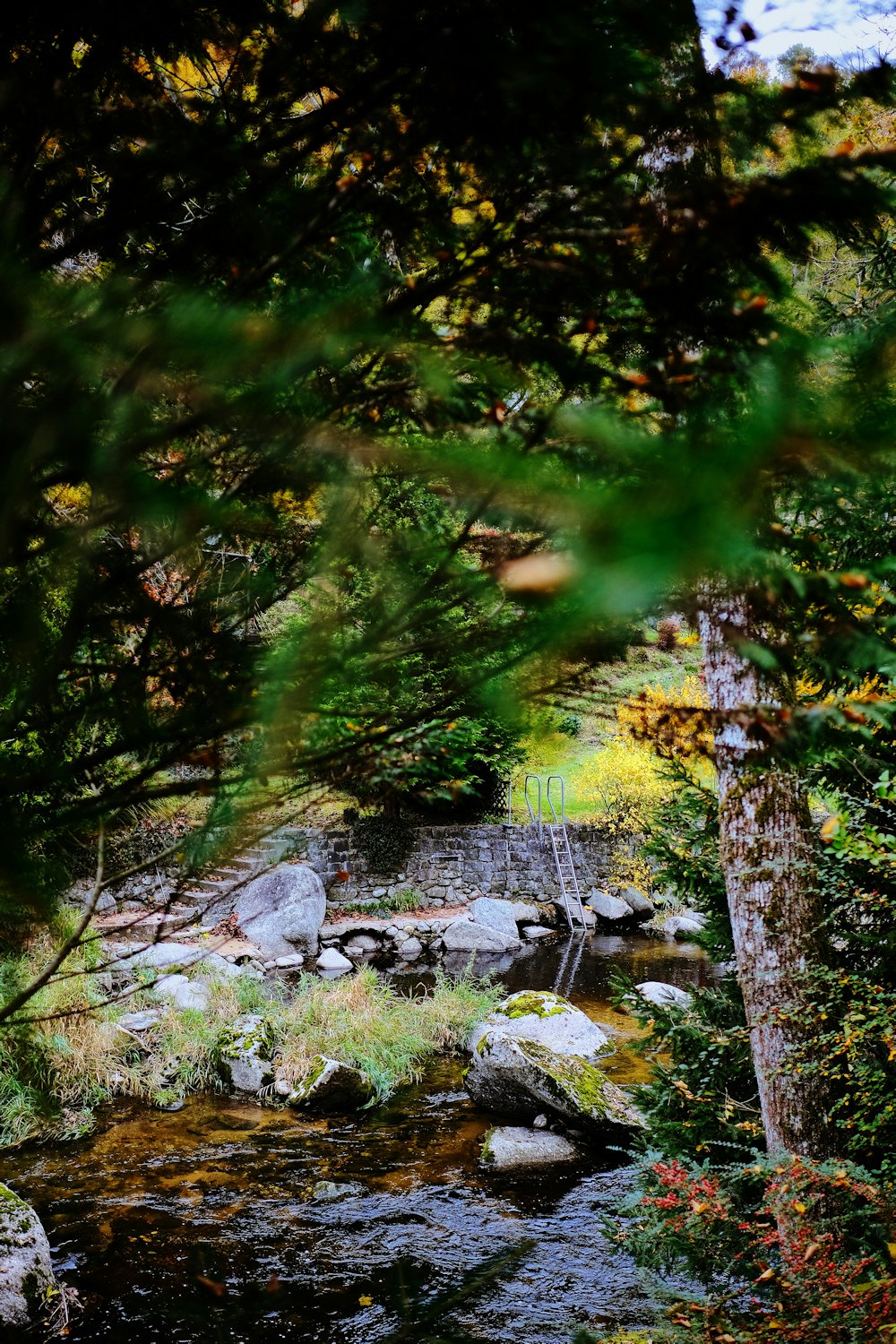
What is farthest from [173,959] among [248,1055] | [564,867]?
[564,867]

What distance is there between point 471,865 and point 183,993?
713 cm

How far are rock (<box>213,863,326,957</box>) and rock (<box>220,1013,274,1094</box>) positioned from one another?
13.4ft

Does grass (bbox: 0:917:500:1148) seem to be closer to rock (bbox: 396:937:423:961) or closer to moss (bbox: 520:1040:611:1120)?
moss (bbox: 520:1040:611:1120)

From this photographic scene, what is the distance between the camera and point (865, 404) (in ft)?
2.87

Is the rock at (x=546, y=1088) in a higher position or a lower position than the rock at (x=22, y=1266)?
lower

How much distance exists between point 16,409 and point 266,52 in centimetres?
74

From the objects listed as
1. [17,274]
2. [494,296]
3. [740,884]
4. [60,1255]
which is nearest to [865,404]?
[494,296]

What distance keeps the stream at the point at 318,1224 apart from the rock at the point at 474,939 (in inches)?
211

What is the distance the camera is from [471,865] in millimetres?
14289

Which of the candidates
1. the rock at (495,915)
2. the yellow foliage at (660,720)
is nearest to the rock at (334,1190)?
the yellow foliage at (660,720)

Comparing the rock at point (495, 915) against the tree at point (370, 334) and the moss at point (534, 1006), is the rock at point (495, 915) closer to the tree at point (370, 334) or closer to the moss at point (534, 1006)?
the moss at point (534, 1006)

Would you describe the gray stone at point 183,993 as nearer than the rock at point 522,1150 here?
No

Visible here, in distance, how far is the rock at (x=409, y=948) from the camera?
38.2 ft

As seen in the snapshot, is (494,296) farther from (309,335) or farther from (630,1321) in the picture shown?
(630,1321)
